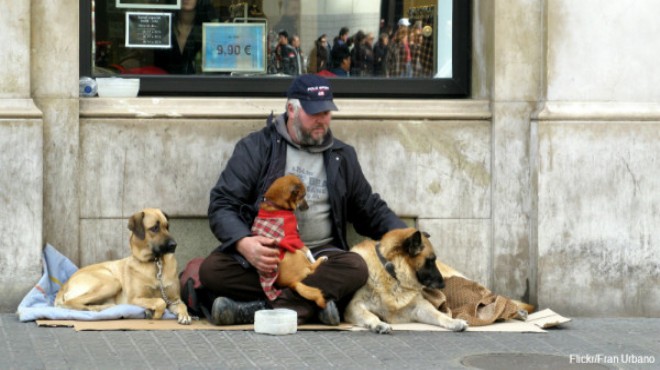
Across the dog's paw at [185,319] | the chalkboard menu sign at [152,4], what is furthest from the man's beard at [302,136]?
the chalkboard menu sign at [152,4]

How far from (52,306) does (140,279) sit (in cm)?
63

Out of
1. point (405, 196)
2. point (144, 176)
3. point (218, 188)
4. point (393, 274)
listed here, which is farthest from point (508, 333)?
point (144, 176)

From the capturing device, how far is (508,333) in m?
8.15

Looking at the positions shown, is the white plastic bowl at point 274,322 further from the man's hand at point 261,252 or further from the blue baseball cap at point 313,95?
the blue baseball cap at point 313,95

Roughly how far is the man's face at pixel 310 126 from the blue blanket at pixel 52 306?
4.55 ft

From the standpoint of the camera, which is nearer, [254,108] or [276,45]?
[254,108]

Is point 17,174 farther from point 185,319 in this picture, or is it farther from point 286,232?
point 286,232

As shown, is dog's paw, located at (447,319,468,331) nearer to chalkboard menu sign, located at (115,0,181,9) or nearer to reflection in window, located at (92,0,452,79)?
reflection in window, located at (92,0,452,79)

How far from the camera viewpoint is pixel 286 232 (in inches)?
316

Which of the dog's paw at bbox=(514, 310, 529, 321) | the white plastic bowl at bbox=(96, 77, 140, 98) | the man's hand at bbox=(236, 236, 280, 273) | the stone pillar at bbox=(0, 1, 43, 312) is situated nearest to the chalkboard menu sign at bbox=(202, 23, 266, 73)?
the white plastic bowl at bbox=(96, 77, 140, 98)

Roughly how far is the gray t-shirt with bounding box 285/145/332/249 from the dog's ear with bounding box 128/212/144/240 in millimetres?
965

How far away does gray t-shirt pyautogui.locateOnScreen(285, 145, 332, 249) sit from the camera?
27.6 ft

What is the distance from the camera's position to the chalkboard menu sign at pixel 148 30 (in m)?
9.35

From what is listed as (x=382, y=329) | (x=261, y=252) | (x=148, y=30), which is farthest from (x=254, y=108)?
(x=382, y=329)
